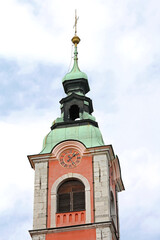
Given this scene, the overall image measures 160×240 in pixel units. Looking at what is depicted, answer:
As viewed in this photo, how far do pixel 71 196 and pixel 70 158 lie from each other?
2053mm

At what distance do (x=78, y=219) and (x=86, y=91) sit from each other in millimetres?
9764

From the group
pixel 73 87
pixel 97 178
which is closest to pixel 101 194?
pixel 97 178

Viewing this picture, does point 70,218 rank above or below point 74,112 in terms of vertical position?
below

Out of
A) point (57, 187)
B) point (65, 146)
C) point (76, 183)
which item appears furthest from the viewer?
point (65, 146)

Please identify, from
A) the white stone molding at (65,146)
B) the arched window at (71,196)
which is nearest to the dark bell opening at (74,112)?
the white stone molding at (65,146)

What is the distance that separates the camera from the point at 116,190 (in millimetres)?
37750

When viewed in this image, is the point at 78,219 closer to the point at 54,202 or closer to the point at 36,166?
the point at 54,202

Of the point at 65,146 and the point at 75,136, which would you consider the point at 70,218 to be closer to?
the point at 65,146

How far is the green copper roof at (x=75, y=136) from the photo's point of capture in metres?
36.4

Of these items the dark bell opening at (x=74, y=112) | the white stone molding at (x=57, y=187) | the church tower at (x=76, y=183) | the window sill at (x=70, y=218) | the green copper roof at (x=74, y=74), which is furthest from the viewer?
the green copper roof at (x=74, y=74)

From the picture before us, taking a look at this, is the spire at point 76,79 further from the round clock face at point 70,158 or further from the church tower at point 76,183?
the round clock face at point 70,158

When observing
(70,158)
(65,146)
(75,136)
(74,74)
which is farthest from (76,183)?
(74,74)

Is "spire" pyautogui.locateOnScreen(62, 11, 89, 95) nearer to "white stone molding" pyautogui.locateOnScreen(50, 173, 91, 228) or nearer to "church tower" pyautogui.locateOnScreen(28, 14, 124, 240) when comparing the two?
"church tower" pyautogui.locateOnScreen(28, 14, 124, 240)

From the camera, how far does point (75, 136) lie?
3666 centimetres
